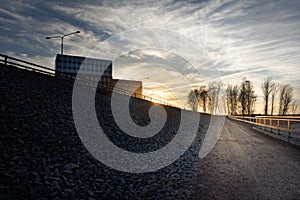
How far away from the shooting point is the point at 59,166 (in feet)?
25.7

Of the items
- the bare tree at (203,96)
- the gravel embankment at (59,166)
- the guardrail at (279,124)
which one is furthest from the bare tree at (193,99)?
the gravel embankment at (59,166)

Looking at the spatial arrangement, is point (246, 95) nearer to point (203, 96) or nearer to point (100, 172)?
point (203, 96)

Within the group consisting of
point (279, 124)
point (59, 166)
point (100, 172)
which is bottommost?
A: point (100, 172)

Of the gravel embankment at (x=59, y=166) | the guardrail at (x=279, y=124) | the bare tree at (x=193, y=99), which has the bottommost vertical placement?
the gravel embankment at (x=59, y=166)

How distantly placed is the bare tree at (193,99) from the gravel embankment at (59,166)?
8935 cm

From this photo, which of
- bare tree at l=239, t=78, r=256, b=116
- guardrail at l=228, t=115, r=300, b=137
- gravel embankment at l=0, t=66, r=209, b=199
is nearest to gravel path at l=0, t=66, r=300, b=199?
gravel embankment at l=0, t=66, r=209, b=199

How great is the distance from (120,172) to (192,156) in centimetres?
435

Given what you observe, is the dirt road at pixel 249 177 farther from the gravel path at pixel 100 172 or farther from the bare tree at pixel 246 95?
the bare tree at pixel 246 95

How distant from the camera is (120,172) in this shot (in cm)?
859

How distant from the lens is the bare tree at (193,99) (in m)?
101

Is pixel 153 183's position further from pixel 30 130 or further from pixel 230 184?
pixel 30 130

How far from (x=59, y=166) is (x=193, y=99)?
97.8 meters

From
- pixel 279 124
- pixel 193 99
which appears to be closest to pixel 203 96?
pixel 193 99

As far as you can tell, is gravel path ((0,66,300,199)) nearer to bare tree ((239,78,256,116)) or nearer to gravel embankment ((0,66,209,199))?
gravel embankment ((0,66,209,199))
